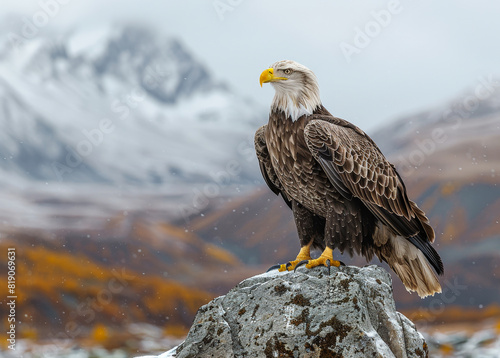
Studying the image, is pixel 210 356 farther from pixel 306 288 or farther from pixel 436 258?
pixel 436 258

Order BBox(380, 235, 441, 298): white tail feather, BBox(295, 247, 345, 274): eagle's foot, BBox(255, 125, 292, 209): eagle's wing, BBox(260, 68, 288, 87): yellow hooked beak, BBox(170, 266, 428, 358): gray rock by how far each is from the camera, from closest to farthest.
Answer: BBox(170, 266, 428, 358): gray rock
BBox(295, 247, 345, 274): eagle's foot
BBox(260, 68, 288, 87): yellow hooked beak
BBox(380, 235, 441, 298): white tail feather
BBox(255, 125, 292, 209): eagle's wing

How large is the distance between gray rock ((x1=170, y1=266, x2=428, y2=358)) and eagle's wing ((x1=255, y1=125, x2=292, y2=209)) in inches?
50.0

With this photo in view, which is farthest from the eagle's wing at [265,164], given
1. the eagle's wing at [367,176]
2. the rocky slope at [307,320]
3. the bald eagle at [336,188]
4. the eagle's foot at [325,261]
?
the rocky slope at [307,320]

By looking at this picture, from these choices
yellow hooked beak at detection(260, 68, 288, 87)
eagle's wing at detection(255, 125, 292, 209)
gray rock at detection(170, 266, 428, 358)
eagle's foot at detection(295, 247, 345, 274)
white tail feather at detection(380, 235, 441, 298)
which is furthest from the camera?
eagle's wing at detection(255, 125, 292, 209)

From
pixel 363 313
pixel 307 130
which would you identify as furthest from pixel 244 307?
pixel 307 130

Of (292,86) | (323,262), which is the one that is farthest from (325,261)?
(292,86)

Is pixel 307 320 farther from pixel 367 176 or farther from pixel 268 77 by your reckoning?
pixel 268 77

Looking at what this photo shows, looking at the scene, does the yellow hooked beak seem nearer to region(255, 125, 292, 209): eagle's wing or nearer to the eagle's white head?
the eagle's white head

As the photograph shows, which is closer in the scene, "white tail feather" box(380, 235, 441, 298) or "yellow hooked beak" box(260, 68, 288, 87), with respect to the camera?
"yellow hooked beak" box(260, 68, 288, 87)

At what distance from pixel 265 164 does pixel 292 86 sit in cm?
103

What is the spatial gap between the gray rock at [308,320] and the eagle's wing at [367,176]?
2.11 ft

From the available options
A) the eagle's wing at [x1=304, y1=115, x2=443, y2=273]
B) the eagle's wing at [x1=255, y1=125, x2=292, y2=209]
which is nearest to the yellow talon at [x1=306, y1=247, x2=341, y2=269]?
the eagle's wing at [x1=304, y1=115, x2=443, y2=273]

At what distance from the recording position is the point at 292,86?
18.6 ft

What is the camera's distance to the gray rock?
469cm
